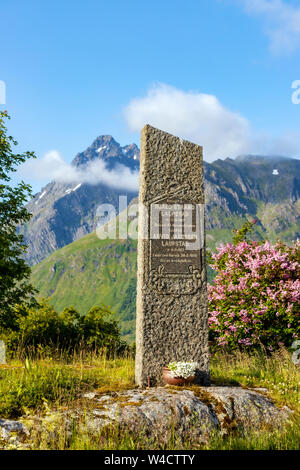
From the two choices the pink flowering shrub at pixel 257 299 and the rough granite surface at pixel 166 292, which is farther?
the pink flowering shrub at pixel 257 299

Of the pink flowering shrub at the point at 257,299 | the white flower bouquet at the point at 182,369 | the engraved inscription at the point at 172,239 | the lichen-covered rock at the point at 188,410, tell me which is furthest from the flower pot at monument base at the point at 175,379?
the pink flowering shrub at the point at 257,299

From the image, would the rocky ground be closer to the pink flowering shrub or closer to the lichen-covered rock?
the lichen-covered rock

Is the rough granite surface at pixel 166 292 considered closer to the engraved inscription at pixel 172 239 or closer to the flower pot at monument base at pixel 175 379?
the engraved inscription at pixel 172 239

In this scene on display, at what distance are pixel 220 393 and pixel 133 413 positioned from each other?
1927 mm

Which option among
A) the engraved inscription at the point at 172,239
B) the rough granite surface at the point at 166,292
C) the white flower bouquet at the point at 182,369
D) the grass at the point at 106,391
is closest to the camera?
the grass at the point at 106,391

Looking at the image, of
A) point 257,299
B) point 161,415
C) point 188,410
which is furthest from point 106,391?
point 257,299

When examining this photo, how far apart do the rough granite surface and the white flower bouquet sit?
0.41 m

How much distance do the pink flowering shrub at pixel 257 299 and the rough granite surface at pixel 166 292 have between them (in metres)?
4.05

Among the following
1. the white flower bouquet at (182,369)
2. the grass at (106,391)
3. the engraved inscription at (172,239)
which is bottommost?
the grass at (106,391)

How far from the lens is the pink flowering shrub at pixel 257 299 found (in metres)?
12.4

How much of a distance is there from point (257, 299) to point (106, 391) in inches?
264

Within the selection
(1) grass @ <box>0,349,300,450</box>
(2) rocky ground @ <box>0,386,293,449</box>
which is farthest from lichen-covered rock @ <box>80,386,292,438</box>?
(1) grass @ <box>0,349,300,450</box>

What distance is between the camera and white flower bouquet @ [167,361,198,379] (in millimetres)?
8227
